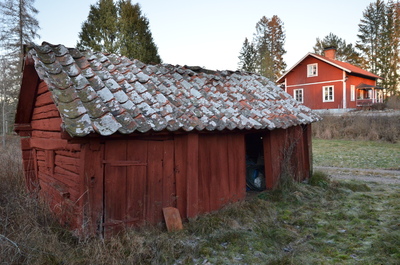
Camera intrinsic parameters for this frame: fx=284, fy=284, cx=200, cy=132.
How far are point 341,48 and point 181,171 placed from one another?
162 feet

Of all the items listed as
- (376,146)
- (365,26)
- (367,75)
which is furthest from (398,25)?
(376,146)

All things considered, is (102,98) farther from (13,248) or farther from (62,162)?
(13,248)

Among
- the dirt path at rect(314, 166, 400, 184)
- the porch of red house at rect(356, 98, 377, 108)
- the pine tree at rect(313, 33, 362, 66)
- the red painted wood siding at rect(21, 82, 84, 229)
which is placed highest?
the pine tree at rect(313, 33, 362, 66)

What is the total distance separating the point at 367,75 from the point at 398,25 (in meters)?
12.1

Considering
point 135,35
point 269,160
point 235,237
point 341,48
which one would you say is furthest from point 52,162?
point 341,48

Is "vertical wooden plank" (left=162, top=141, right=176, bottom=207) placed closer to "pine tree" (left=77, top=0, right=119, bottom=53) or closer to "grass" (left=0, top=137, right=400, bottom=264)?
"grass" (left=0, top=137, right=400, bottom=264)

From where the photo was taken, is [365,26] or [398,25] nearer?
[398,25]

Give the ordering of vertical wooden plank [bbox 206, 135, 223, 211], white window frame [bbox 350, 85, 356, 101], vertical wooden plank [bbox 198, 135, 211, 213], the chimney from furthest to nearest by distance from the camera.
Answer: the chimney < white window frame [bbox 350, 85, 356, 101] < vertical wooden plank [bbox 206, 135, 223, 211] < vertical wooden plank [bbox 198, 135, 211, 213]

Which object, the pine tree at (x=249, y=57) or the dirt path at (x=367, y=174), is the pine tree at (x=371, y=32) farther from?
the dirt path at (x=367, y=174)

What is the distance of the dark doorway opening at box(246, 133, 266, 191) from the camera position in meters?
8.54

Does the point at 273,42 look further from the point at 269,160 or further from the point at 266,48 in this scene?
the point at 269,160

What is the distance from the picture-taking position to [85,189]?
443 cm

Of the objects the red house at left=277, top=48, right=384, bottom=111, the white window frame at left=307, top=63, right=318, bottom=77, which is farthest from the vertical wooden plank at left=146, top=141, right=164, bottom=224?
the white window frame at left=307, top=63, right=318, bottom=77

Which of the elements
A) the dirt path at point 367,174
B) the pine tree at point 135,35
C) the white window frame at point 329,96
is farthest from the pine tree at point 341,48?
the dirt path at point 367,174
